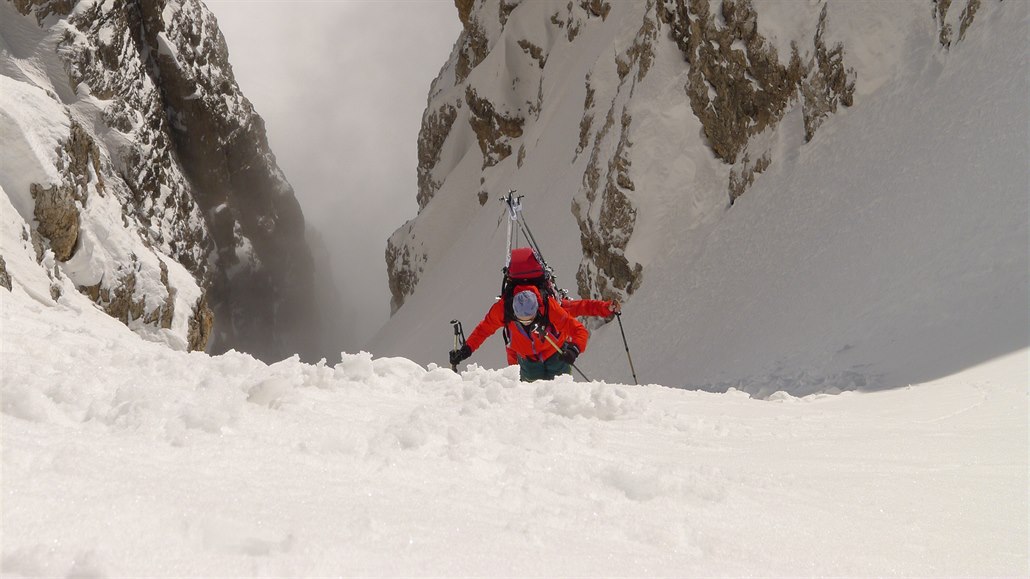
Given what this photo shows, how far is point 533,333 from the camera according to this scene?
279 inches

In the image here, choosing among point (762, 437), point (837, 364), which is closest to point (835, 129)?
point (837, 364)

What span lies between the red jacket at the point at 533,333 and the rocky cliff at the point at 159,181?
46.1ft

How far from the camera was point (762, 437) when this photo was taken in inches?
147

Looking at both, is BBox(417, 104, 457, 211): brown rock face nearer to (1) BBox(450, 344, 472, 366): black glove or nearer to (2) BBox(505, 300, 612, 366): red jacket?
(2) BBox(505, 300, 612, 366): red jacket

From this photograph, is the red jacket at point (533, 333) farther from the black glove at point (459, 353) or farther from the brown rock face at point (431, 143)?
the brown rock face at point (431, 143)

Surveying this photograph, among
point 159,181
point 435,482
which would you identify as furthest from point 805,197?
point 159,181

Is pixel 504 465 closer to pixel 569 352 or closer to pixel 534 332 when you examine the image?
pixel 569 352

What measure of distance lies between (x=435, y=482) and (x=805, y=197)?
12.2 m

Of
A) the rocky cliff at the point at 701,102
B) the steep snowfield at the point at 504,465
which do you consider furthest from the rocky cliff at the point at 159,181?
the steep snowfield at the point at 504,465

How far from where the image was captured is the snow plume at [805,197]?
305 inches

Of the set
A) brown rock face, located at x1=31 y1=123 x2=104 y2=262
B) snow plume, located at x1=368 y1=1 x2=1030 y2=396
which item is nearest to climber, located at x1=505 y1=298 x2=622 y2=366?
snow plume, located at x1=368 y1=1 x2=1030 y2=396

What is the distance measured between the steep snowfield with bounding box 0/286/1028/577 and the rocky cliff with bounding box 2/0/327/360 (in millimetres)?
16778

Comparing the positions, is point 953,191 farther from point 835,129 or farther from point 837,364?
point 835,129

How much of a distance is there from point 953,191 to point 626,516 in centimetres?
898
